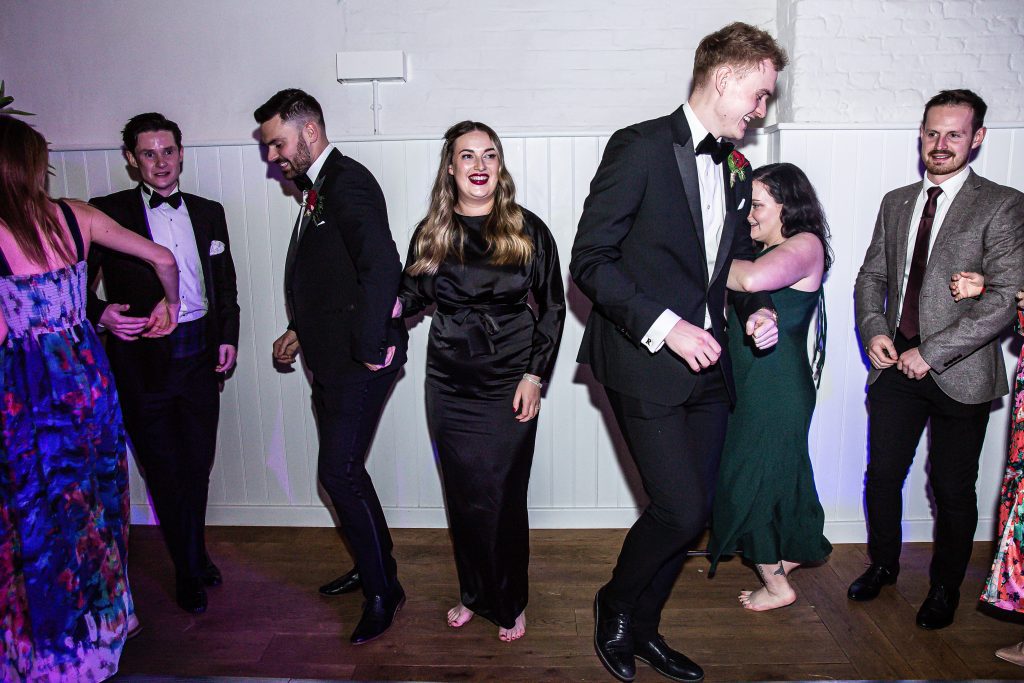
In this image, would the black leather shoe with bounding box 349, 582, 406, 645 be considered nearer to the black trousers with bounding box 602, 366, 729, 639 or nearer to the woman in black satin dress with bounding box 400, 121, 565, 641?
the woman in black satin dress with bounding box 400, 121, 565, 641

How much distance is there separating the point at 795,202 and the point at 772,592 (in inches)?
57.6

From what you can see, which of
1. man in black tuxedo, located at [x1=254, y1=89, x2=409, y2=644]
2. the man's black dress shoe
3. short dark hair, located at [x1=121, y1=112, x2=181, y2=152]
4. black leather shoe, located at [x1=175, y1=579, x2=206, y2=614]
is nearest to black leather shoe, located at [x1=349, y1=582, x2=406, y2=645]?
man in black tuxedo, located at [x1=254, y1=89, x2=409, y2=644]

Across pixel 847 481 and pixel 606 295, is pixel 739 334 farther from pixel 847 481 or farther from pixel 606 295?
pixel 847 481

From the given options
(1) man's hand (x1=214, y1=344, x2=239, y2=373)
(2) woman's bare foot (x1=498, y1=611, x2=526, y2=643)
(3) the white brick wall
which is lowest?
(2) woman's bare foot (x1=498, y1=611, x2=526, y2=643)

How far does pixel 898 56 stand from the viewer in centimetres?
323

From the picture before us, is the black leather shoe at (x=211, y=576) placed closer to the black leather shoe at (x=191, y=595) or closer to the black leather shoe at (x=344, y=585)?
the black leather shoe at (x=191, y=595)

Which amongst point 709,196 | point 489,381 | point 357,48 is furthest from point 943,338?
point 357,48

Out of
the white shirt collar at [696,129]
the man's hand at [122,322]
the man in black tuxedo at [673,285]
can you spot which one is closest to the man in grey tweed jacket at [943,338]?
the man in black tuxedo at [673,285]

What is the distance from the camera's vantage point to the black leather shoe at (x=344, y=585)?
301 cm

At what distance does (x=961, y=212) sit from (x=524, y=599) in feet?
6.90

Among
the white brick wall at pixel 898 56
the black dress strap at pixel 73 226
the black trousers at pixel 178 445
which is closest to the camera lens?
the black dress strap at pixel 73 226

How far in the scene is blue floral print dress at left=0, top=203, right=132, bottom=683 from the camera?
7.41 ft

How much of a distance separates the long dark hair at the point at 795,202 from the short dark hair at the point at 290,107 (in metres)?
1.64

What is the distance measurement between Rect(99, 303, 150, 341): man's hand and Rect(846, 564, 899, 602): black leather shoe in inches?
115
